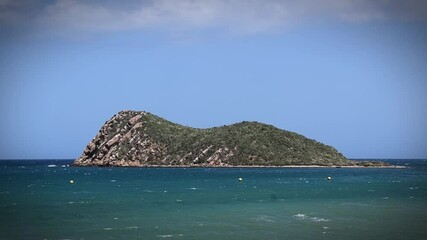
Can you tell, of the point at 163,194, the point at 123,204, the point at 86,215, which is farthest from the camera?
the point at 163,194

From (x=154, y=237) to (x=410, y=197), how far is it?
53392 mm

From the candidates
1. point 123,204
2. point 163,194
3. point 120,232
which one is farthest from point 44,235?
point 163,194

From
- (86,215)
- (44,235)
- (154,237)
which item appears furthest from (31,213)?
(154,237)

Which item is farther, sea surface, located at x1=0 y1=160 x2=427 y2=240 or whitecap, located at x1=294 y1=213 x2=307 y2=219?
whitecap, located at x1=294 y1=213 x2=307 y2=219

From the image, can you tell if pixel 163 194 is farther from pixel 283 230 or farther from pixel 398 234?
pixel 398 234

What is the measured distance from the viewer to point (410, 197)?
276ft

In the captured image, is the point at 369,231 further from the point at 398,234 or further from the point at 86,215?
the point at 86,215

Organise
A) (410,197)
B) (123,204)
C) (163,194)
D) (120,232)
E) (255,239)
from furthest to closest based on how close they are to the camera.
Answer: (163,194), (410,197), (123,204), (120,232), (255,239)

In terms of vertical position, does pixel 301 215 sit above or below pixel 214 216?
above

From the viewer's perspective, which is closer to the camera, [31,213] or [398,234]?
[398,234]

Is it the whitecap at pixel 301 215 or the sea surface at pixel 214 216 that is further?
the whitecap at pixel 301 215

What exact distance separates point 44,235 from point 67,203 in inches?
1149

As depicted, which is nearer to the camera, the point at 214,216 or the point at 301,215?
the point at 214,216

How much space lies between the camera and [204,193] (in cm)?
9419
